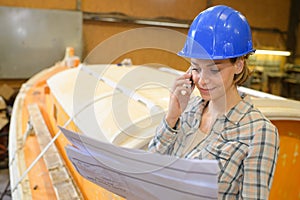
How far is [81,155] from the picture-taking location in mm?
Result: 886

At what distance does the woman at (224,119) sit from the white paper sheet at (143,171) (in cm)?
19

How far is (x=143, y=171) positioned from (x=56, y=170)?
1.25 metres

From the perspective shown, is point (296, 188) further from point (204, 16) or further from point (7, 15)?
point (7, 15)

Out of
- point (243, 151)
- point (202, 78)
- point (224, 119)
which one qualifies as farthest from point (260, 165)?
point (202, 78)

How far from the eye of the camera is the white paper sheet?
26.8 inches

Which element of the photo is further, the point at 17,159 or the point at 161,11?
the point at 161,11

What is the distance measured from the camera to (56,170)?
Answer: 1.86 meters

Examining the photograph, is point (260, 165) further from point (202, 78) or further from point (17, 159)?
point (17, 159)

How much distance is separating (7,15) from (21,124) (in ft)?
10.6

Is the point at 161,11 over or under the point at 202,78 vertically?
over

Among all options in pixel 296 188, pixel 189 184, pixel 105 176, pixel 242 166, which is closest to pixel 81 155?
pixel 105 176

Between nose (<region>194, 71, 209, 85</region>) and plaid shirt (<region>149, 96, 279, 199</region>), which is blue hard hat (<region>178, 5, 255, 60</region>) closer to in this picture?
nose (<region>194, 71, 209, 85</region>)

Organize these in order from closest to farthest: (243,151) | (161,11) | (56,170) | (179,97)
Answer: (243,151) → (179,97) → (56,170) → (161,11)

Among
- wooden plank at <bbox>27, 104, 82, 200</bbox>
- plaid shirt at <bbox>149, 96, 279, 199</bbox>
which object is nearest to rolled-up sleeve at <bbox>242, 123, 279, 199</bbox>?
plaid shirt at <bbox>149, 96, 279, 199</bbox>
